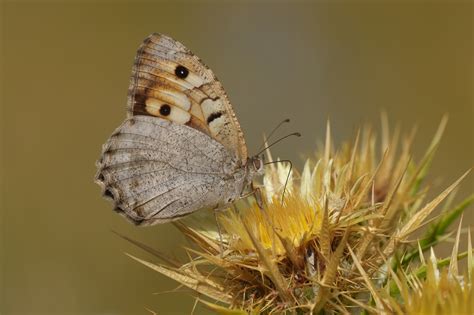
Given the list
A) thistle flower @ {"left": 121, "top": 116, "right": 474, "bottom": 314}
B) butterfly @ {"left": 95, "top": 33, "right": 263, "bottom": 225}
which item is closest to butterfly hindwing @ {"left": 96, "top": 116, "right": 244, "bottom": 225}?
butterfly @ {"left": 95, "top": 33, "right": 263, "bottom": 225}

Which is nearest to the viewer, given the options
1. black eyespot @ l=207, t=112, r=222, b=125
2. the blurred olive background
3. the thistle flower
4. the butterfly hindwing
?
the thistle flower

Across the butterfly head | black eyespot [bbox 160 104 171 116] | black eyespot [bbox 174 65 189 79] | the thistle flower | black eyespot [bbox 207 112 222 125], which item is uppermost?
black eyespot [bbox 174 65 189 79]

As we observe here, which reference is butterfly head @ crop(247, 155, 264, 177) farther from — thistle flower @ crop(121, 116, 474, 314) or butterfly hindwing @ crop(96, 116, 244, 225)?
thistle flower @ crop(121, 116, 474, 314)

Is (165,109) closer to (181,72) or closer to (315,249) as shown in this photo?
(181,72)

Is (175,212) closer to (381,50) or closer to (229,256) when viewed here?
(229,256)

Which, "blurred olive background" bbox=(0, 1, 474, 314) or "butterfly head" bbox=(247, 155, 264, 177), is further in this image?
"blurred olive background" bbox=(0, 1, 474, 314)

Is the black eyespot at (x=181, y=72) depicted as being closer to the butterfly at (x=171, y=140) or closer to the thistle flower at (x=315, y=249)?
the butterfly at (x=171, y=140)
